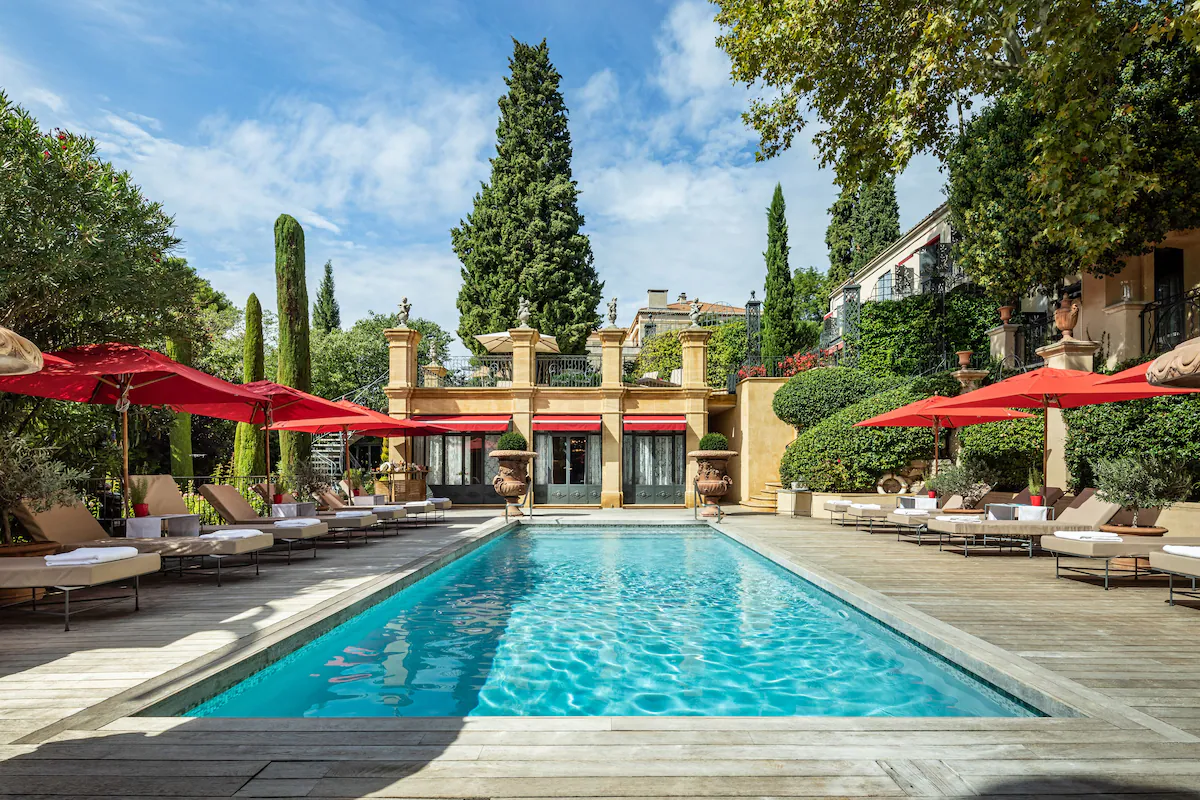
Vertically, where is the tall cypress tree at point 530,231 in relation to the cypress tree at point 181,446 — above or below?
above

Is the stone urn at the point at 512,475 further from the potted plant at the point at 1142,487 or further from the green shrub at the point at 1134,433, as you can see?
the potted plant at the point at 1142,487

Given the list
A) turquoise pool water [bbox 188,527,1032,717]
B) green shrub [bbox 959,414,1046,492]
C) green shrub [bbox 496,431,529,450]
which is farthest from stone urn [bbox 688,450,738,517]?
turquoise pool water [bbox 188,527,1032,717]

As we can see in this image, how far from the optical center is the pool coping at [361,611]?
10.8 ft

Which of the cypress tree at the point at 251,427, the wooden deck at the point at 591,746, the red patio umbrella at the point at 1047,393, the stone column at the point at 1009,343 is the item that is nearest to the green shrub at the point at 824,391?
the stone column at the point at 1009,343

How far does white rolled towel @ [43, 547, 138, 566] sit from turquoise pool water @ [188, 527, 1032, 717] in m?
1.93

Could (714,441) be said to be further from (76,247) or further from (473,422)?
(76,247)

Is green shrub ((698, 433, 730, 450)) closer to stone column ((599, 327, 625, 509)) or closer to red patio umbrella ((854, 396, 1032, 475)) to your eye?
stone column ((599, 327, 625, 509))

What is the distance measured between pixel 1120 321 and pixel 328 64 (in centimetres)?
1566

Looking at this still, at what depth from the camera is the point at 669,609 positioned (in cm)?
705

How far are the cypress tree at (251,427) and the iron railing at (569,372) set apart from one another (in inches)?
322

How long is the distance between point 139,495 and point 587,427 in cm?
1250

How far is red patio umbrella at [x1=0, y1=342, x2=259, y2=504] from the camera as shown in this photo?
23.5ft

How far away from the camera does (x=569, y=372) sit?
70.9 ft

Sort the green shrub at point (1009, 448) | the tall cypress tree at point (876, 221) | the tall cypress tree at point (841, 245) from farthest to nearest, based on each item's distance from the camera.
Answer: the tall cypress tree at point (841, 245) → the tall cypress tree at point (876, 221) → the green shrub at point (1009, 448)
